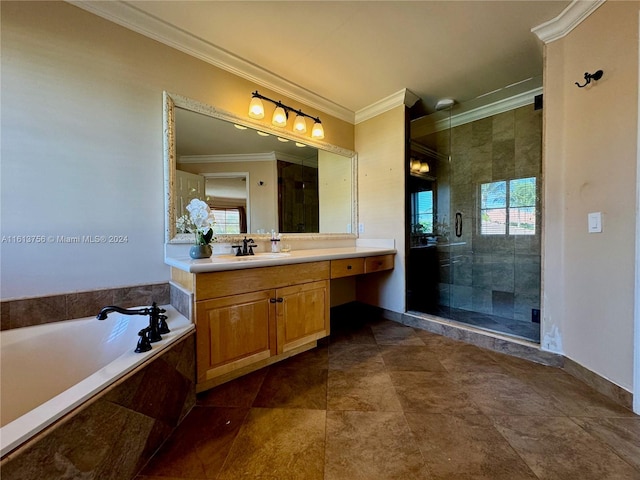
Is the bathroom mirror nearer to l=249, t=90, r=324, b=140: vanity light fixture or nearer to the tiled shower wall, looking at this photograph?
l=249, t=90, r=324, b=140: vanity light fixture

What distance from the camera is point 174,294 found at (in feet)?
5.64

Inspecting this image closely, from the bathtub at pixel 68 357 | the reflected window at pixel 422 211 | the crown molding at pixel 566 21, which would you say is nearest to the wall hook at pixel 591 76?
the crown molding at pixel 566 21

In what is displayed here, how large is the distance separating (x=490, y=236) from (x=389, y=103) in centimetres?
196

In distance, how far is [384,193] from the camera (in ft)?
9.13

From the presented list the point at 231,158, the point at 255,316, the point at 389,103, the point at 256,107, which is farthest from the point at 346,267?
the point at 389,103

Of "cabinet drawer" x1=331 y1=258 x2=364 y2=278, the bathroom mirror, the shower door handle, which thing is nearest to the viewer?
the bathroom mirror

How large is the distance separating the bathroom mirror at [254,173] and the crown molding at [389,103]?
48cm

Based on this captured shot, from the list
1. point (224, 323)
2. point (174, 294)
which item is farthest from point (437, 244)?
point (174, 294)

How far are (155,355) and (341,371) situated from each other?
3.87 feet

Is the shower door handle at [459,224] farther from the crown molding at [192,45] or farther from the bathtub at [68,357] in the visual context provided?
the bathtub at [68,357]

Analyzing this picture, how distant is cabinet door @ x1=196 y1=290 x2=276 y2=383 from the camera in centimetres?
147

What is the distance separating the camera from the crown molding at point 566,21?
5.06 feet

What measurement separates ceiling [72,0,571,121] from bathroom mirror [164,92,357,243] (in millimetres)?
450

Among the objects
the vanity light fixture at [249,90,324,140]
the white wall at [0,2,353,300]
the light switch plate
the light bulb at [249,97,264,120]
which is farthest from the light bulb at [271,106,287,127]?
the light switch plate
